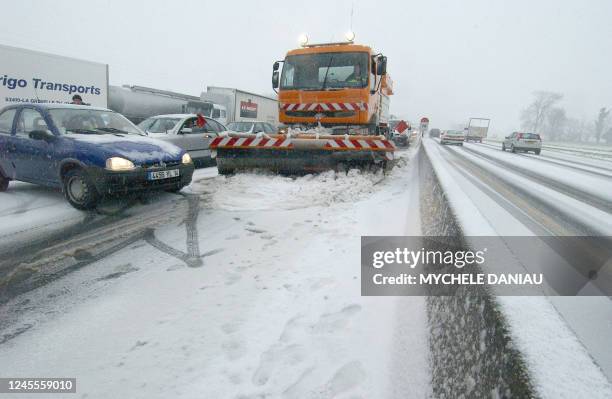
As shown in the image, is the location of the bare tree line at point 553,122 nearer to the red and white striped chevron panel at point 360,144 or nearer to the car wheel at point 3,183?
the red and white striped chevron panel at point 360,144

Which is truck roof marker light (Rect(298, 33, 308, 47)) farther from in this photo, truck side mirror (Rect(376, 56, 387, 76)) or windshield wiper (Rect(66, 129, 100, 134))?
windshield wiper (Rect(66, 129, 100, 134))

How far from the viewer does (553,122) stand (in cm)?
8750

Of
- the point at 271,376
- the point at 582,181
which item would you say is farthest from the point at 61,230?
the point at 582,181

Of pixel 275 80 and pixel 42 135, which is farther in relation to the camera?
pixel 275 80

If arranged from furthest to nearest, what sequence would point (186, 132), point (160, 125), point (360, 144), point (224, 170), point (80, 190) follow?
point (160, 125) → point (186, 132) → point (224, 170) → point (360, 144) → point (80, 190)

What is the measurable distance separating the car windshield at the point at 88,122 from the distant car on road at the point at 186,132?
8.15ft

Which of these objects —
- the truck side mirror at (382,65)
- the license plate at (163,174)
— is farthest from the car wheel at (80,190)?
the truck side mirror at (382,65)

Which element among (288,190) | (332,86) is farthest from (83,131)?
(332,86)

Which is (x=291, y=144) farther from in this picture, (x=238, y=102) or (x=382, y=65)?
(x=238, y=102)

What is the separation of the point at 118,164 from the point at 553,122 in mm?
107386

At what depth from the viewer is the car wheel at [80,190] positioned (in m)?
4.93

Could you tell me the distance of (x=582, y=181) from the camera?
343 inches

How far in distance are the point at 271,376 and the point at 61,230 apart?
3.75 meters

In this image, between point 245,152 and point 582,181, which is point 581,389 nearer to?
point 245,152
